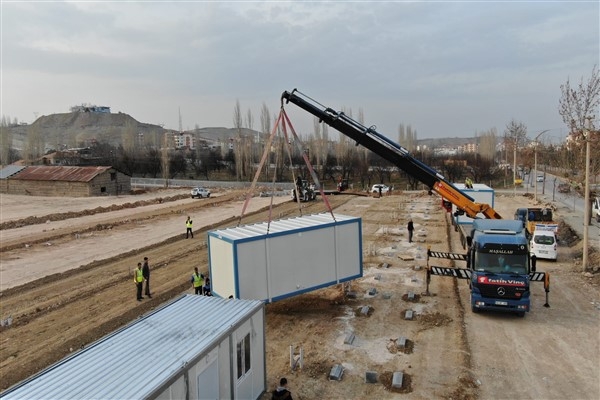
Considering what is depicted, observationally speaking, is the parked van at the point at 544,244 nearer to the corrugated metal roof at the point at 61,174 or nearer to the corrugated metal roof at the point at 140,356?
the corrugated metal roof at the point at 140,356

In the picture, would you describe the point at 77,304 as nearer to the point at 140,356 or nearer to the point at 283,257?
the point at 283,257

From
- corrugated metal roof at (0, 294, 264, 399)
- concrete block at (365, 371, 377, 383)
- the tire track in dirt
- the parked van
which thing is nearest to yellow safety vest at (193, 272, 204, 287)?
the tire track in dirt

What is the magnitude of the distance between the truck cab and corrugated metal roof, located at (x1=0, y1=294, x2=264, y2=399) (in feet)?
28.0

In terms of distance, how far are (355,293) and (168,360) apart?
11.6 meters

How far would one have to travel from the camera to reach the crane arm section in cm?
1803

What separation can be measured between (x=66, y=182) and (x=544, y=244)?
5787 cm

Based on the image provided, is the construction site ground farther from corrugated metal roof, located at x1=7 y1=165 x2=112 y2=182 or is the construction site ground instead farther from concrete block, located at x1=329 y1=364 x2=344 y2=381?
corrugated metal roof, located at x1=7 y1=165 x2=112 y2=182

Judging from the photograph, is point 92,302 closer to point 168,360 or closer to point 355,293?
point 355,293

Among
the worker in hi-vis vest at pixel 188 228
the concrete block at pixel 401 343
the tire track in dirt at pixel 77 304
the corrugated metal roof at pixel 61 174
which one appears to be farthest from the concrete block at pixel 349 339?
the corrugated metal roof at pixel 61 174

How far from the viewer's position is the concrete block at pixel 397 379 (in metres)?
10.7

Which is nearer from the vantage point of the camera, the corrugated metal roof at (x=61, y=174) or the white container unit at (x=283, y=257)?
the white container unit at (x=283, y=257)

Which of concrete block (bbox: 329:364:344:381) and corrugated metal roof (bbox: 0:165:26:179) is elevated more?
corrugated metal roof (bbox: 0:165:26:179)

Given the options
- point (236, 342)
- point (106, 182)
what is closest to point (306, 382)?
point (236, 342)

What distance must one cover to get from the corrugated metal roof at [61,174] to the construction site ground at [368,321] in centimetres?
3123
